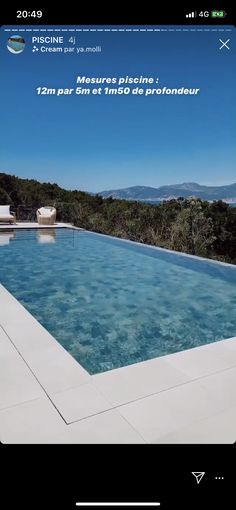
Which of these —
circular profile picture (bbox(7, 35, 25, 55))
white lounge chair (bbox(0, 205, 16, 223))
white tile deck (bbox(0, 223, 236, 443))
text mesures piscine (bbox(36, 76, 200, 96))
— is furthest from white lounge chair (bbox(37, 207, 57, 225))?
circular profile picture (bbox(7, 35, 25, 55))

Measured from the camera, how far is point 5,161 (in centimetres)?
1689

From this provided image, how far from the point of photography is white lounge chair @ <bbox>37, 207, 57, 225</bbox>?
1239 cm

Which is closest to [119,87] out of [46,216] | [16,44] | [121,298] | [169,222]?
[16,44]

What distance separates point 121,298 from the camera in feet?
15.4

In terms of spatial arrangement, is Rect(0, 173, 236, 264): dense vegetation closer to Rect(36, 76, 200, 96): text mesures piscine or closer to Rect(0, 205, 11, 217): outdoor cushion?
Rect(0, 205, 11, 217): outdoor cushion

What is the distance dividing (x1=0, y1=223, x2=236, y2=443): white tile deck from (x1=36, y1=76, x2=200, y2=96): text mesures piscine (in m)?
1.86

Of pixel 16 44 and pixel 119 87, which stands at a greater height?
pixel 119 87

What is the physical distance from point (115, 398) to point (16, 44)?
187 cm
